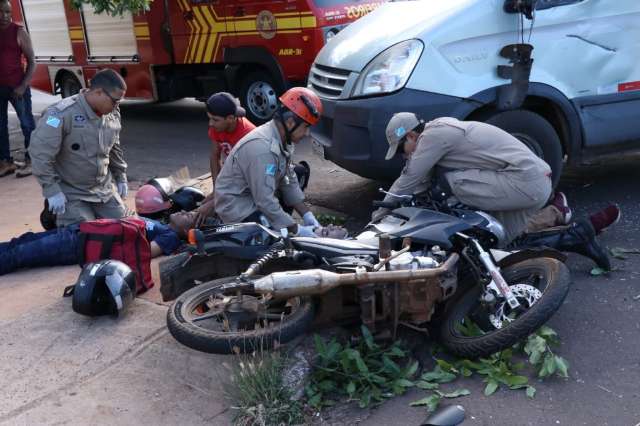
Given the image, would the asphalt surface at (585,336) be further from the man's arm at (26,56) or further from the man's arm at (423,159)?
the man's arm at (26,56)

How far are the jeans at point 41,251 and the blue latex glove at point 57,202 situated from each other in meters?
0.21

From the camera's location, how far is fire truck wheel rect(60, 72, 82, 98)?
1173 cm

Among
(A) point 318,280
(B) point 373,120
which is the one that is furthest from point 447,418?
(B) point 373,120

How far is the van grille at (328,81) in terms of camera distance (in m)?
5.28

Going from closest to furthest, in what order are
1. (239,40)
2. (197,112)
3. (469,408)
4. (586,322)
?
(469,408), (586,322), (239,40), (197,112)

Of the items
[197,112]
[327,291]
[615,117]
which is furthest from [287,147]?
[197,112]

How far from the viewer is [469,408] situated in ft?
10.2

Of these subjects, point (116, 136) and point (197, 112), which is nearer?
point (116, 136)

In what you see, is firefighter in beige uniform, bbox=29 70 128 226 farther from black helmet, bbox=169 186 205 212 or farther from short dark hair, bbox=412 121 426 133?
short dark hair, bbox=412 121 426 133

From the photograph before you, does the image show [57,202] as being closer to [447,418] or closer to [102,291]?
[102,291]

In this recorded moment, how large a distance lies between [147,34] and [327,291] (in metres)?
7.74

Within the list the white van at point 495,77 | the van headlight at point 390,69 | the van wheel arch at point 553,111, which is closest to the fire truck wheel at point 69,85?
the white van at point 495,77

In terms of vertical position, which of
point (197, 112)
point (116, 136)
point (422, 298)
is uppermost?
point (116, 136)

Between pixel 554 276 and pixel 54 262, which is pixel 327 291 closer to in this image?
pixel 554 276
